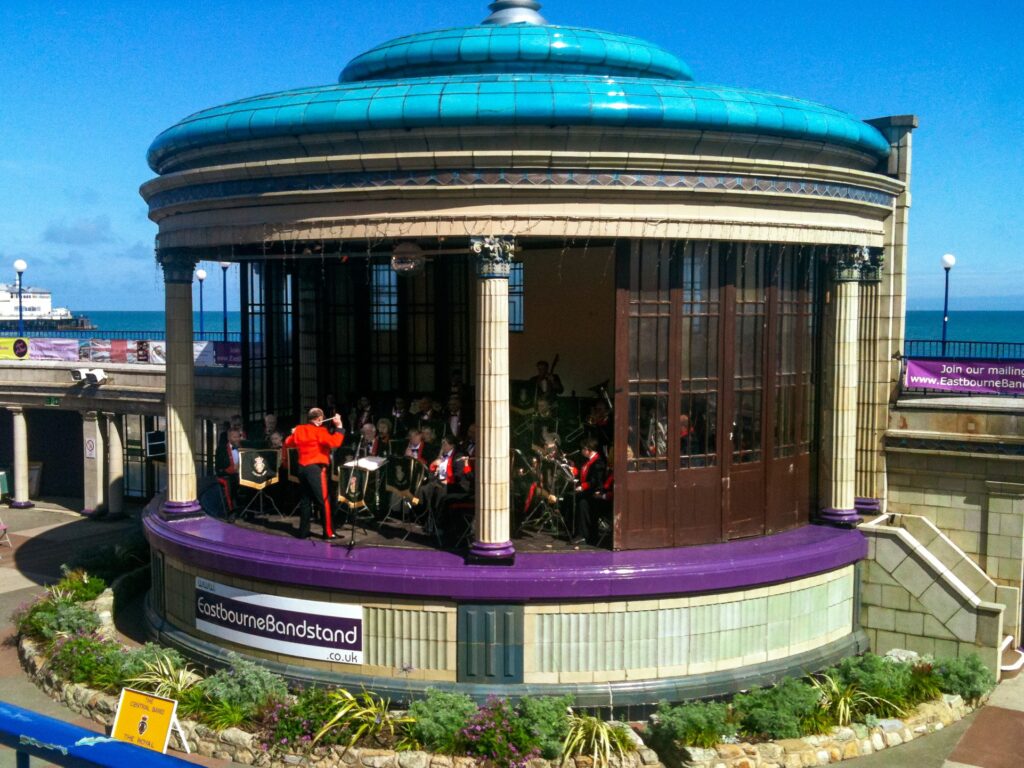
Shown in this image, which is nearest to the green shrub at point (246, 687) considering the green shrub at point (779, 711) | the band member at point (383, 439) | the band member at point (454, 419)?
the band member at point (383, 439)

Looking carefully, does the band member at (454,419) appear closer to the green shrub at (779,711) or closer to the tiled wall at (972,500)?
the green shrub at (779,711)

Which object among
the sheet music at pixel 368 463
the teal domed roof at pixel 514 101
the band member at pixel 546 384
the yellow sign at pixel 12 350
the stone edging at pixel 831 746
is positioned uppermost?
the teal domed roof at pixel 514 101

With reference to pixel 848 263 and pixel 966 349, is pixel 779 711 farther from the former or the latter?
pixel 966 349

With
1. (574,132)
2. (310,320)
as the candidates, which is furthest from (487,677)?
(310,320)

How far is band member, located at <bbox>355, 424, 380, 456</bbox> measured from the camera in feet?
50.7

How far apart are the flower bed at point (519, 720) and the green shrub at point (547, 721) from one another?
0.01 m

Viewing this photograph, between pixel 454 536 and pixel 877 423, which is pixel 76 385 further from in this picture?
pixel 877 423

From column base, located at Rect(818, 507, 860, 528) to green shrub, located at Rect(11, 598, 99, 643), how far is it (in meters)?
11.0

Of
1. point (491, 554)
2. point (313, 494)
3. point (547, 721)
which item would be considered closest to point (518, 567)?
point (491, 554)

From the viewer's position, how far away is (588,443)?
47.2 feet

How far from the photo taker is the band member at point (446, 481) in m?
14.5

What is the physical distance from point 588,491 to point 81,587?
8709 millimetres

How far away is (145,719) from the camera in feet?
32.5

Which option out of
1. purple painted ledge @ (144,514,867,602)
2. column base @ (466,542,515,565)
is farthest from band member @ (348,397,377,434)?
column base @ (466,542,515,565)
